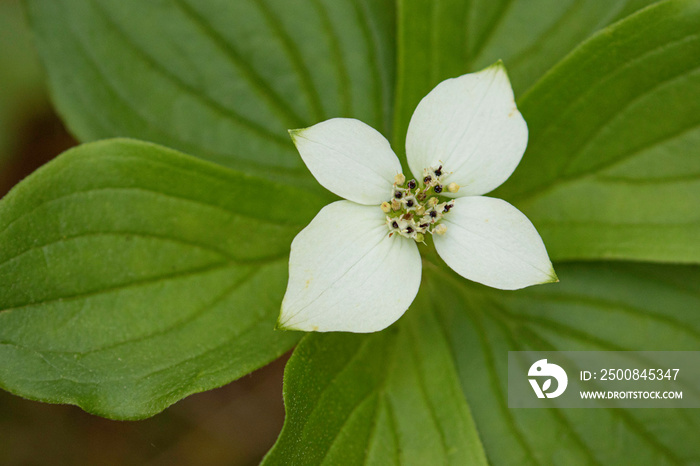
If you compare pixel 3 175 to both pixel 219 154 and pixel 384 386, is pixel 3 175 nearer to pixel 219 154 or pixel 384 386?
pixel 219 154

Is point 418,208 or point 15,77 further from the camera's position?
point 15,77

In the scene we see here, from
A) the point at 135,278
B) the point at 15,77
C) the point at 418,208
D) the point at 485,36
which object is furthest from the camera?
the point at 15,77

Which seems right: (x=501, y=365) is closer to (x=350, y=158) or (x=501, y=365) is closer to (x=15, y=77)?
(x=350, y=158)

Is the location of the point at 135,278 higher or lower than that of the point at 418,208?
lower

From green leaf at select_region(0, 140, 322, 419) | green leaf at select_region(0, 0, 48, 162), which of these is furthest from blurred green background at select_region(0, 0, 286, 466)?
green leaf at select_region(0, 140, 322, 419)

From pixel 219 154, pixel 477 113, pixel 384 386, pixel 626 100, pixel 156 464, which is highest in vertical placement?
pixel 626 100

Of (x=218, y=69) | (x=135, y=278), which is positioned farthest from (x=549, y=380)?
(x=218, y=69)

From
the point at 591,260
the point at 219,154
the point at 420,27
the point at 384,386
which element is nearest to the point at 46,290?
the point at 219,154
